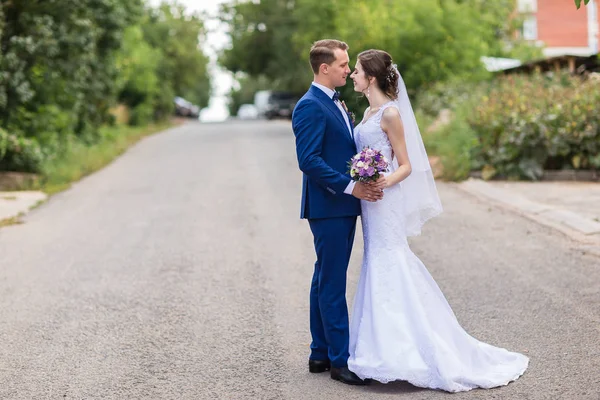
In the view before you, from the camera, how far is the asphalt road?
5.79 meters

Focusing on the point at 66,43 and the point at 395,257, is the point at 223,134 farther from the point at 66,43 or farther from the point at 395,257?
the point at 395,257

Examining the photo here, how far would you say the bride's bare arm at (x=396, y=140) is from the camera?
5.62 meters

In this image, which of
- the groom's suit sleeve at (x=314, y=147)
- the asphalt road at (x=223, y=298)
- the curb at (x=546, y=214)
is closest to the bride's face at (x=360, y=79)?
the groom's suit sleeve at (x=314, y=147)

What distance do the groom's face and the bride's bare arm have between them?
0.36m

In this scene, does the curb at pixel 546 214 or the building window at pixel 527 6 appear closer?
the curb at pixel 546 214

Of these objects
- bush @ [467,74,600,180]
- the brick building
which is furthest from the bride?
the brick building

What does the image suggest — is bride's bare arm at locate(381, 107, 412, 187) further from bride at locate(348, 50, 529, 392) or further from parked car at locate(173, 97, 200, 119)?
parked car at locate(173, 97, 200, 119)

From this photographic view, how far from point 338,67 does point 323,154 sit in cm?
54

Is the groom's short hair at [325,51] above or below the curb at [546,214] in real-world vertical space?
above

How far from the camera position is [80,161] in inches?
856

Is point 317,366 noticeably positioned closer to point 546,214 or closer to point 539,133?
point 546,214

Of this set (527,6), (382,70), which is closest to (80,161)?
(382,70)

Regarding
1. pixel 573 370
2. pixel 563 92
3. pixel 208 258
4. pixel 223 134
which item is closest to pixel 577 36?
Answer: pixel 223 134

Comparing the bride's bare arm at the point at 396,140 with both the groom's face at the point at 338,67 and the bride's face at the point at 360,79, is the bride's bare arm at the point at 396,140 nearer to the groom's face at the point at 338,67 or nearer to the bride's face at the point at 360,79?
the bride's face at the point at 360,79
